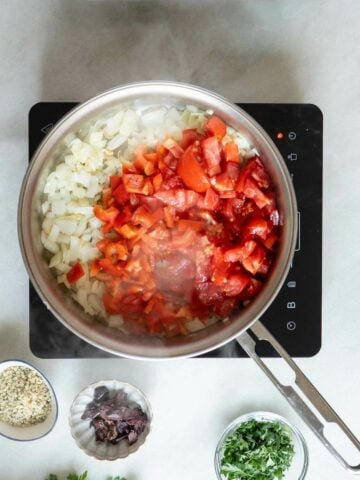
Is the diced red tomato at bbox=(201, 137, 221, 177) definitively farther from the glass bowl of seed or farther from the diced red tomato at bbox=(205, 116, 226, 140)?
the glass bowl of seed

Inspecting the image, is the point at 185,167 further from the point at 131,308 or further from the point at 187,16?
the point at 187,16

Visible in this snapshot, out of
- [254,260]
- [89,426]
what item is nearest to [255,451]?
[89,426]

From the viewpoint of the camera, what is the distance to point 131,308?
1.58 meters

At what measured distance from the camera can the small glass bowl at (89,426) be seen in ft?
5.61

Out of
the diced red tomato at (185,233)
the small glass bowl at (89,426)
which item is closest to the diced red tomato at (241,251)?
the diced red tomato at (185,233)

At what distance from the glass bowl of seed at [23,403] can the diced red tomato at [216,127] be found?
800 mm

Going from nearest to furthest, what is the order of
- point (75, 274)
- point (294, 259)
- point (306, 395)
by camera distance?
1. point (306, 395)
2. point (75, 274)
3. point (294, 259)

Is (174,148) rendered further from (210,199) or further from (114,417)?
(114,417)

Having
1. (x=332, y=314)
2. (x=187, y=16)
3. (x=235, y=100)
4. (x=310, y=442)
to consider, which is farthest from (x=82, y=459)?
(x=187, y=16)

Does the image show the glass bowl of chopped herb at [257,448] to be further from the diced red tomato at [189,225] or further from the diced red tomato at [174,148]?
the diced red tomato at [174,148]

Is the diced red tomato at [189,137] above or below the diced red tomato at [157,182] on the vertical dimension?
above

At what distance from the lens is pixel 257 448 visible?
69.2 inches

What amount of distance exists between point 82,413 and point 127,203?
60 cm

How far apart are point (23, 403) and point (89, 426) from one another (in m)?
0.19
